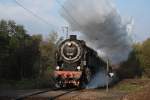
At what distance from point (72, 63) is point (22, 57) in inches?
1175

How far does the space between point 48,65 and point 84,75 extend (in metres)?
35.3

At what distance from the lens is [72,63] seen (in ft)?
108

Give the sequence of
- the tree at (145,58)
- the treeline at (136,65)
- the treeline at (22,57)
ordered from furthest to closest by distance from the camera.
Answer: the tree at (145,58) → the treeline at (22,57) → the treeline at (136,65)

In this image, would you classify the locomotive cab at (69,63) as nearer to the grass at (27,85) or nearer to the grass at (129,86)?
the grass at (27,85)

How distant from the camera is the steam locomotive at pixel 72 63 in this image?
106ft

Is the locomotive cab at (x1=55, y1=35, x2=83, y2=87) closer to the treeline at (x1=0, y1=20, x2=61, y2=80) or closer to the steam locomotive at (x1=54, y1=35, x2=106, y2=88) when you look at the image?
the steam locomotive at (x1=54, y1=35, x2=106, y2=88)

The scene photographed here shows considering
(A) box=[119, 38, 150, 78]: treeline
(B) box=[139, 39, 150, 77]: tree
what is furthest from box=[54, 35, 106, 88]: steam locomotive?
(B) box=[139, 39, 150, 77]: tree

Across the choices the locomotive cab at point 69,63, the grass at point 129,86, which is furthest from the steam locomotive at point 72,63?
the grass at point 129,86

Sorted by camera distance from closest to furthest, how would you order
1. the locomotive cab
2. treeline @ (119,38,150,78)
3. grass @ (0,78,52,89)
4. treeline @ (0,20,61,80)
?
1. the locomotive cab
2. grass @ (0,78,52,89)
3. treeline @ (119,38,150,78)
4. treeline @ (0,20,61,80)

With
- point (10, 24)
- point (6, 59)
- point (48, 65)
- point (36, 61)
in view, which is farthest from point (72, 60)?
point (10, 24)

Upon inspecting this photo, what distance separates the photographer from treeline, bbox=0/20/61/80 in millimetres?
56438

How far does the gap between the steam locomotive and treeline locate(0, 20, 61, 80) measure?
2054cm

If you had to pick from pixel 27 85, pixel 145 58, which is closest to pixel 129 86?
pixel 27 85

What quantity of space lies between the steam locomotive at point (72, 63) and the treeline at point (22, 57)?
20.5 metres
